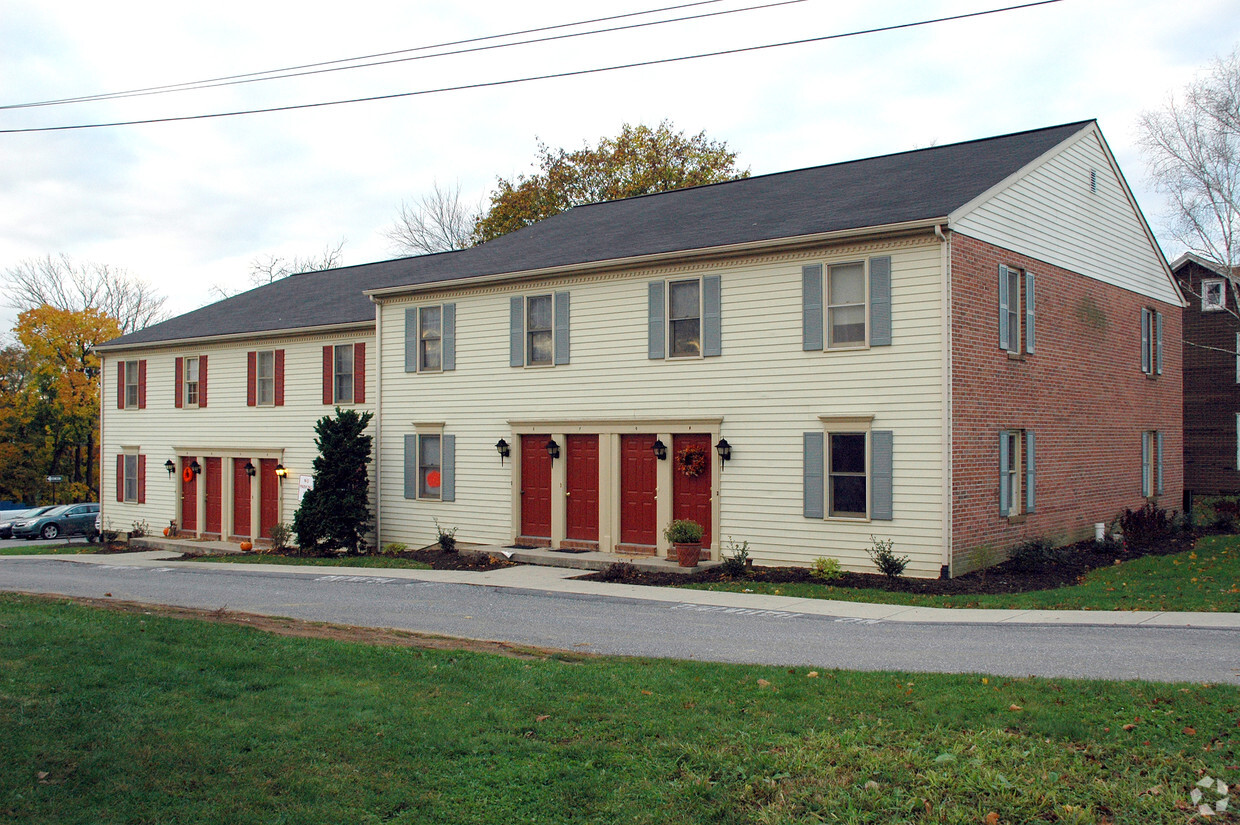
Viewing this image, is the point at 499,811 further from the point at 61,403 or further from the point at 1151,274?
the point at 61,403

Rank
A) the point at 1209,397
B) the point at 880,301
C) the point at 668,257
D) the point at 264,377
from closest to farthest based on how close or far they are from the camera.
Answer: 1. the point at 880,301
2. the point at 668,257
3. the point at 264,377
4. the point at 1209,397

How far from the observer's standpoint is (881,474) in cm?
1588

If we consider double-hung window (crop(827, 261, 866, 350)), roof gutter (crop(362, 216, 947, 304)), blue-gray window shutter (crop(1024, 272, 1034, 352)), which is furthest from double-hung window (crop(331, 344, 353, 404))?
blue-gray window shutter (crop(1024, 272, 1034, 352))

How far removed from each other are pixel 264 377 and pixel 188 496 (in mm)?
4704

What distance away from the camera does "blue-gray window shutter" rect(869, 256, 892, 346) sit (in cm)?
1592

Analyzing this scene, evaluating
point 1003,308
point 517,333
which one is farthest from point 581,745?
point 517,333

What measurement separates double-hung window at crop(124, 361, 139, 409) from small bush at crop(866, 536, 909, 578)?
77.2 feet

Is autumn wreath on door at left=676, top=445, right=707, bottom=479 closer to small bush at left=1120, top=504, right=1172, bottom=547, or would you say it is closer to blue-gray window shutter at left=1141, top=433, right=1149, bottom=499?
small bush at left=1120, top=504, right=1172, bottom=547

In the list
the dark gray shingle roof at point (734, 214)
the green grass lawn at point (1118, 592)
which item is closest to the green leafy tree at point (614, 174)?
the dark gray shingle roof at point (734, 214)

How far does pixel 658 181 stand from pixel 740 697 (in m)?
33.7

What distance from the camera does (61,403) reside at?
48281mm

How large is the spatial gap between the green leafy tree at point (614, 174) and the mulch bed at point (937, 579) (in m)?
24.5

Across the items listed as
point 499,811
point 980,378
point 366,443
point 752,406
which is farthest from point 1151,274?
point 499,811

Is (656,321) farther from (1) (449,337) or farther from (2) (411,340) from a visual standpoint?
(2) (411,340)
